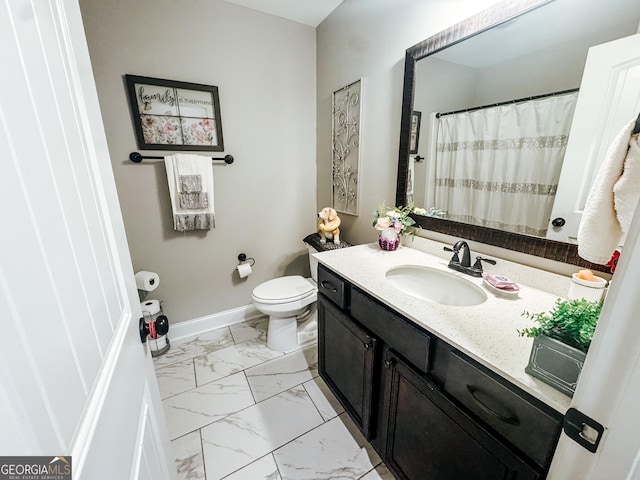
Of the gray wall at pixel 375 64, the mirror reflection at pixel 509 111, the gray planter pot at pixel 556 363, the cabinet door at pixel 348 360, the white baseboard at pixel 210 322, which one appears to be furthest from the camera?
the white baseboard at pixel 210 322

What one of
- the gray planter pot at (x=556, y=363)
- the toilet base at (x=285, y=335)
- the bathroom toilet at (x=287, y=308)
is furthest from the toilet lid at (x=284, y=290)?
the gray planter pot at (x=556, y=363)

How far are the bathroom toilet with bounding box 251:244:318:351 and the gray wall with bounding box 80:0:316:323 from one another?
44cm

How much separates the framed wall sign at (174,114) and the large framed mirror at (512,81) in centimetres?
132

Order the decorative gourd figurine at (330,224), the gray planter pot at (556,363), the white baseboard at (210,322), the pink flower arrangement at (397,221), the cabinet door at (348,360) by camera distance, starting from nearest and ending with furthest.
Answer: the gray planter pot at (556,363) → the cabinet door at (348,360) → the pink flower arrangement at (397,221) → the decorative gourd figurine at (330,224) → the white baseboard at (210,322)

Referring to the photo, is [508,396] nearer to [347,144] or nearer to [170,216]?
[347,144]

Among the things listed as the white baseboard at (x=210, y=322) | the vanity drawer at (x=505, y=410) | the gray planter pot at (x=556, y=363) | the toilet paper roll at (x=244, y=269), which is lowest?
the white baseboard at (x=210, y=322)

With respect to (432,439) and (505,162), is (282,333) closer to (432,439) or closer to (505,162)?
(432,439)

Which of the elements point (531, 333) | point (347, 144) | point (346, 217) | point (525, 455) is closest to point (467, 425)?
point (525, 455)

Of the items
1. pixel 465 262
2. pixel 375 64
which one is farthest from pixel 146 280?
pixel 375 64

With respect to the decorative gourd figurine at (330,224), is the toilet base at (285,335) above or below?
below

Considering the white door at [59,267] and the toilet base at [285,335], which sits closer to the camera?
the white door at [59,267]

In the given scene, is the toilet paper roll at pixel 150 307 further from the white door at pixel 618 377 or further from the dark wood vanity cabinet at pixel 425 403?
the white door at pixel 618 377

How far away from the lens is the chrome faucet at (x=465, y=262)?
1141mm

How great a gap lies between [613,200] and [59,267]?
3.57 feet
